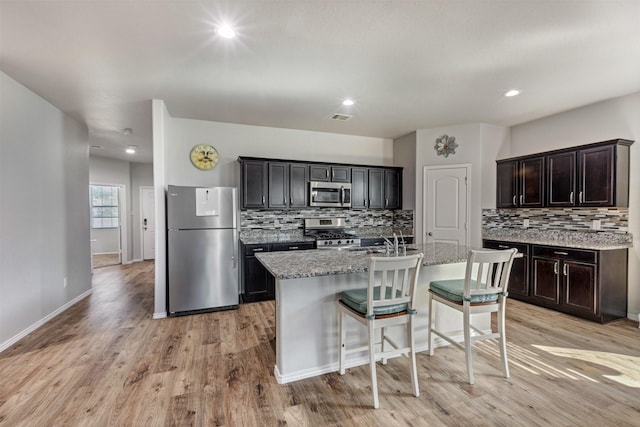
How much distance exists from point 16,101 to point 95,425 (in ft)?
10.9

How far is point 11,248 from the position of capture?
118 inches

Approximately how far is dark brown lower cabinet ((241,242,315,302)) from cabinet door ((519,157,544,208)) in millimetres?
3554

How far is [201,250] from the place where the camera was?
3.79m

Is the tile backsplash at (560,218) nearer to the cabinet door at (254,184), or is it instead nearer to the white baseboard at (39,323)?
the cabinet door at (254,184)

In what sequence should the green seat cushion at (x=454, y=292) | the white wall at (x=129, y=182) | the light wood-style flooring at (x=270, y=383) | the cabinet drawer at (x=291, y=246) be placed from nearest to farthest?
the light wood-style flooring at (x=270, y=383) < the green seat cushion at (x=454, y=292) < the cabinet drawer at (x=291, y=246) < the white wall at (x=129, y=182)

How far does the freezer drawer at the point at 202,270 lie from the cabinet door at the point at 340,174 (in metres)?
1.99

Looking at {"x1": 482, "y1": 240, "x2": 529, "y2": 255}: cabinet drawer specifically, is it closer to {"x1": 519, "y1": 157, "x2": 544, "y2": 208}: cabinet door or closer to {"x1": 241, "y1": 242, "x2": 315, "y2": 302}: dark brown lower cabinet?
{"x1": 519, "y1": 157, "x2": 544, "y2": 208}: cabinet door

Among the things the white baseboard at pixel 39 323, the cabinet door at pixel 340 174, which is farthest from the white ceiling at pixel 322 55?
the white baseboard at pixel 39 323

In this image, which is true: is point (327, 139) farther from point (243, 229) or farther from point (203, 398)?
point (203, 398)

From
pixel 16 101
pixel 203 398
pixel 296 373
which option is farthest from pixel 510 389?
pixel 16 101

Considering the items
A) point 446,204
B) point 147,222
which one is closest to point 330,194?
point 446,204

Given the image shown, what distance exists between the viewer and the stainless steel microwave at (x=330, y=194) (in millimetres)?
4898

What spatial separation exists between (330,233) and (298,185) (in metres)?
1.03

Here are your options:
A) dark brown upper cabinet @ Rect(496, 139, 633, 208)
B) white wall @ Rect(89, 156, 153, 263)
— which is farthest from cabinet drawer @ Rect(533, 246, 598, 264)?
white wall @ Rect(89, 156, 153, 263)
